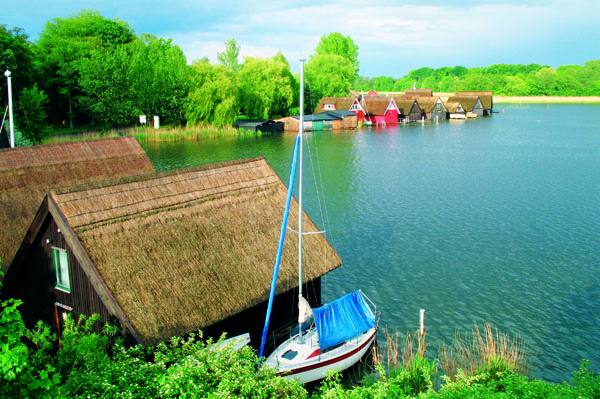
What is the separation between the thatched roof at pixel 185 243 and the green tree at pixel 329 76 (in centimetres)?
9752

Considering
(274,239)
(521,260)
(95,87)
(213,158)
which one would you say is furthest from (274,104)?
(274,239)

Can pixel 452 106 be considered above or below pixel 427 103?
below

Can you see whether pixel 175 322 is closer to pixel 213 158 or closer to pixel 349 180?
pixel 349 180

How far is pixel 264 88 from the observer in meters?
95.4

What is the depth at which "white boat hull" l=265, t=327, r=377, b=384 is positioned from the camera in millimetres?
16938

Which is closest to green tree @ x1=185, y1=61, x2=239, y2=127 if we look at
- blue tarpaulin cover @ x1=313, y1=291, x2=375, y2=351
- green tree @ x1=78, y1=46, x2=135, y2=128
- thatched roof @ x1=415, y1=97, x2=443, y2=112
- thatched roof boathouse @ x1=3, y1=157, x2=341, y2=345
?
green tree @ x1=78, y1=46, x2=135, y2=128

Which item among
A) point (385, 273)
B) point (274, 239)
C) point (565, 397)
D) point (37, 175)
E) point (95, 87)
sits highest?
point (95, 87)

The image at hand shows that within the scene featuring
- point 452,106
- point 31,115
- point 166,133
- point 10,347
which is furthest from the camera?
point 452,106

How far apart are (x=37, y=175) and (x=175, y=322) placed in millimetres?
13204

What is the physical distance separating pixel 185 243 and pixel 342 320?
19.6ft

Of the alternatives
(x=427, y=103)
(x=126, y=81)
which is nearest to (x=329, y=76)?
(x=427, y=103)

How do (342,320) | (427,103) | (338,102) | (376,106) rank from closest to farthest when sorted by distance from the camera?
1. (342,320)
2. (376,106)
3. (338,102)
4. (427,103)

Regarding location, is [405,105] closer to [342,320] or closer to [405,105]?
[405,105]

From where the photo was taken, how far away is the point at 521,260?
95.0 ft
